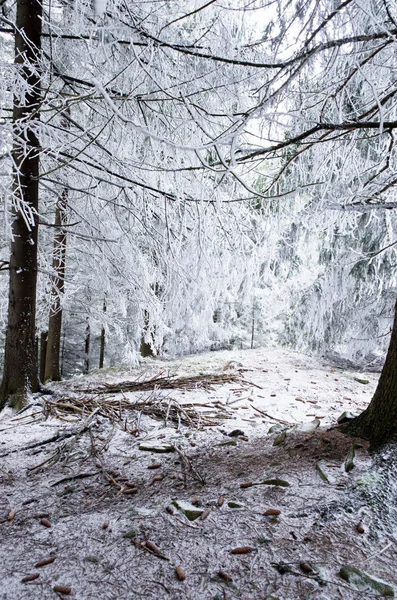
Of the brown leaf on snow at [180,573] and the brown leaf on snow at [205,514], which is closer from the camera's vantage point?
the brown leaf on snow at [180,573]

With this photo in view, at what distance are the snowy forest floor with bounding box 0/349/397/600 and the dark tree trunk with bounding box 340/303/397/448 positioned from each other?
12 centimetres

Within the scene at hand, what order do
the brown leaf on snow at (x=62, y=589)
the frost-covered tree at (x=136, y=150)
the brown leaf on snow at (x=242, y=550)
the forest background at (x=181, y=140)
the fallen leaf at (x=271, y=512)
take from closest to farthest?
the brown leaf on snow at (x=62, y=589) → the brown leaf on snow at (x=242, y=550) → the fallen leaf at (x=271, y=512) → the forest background at (x=181, y=140) → the frost-covered tree at (x=136, y=150)

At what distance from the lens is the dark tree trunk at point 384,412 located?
226cm

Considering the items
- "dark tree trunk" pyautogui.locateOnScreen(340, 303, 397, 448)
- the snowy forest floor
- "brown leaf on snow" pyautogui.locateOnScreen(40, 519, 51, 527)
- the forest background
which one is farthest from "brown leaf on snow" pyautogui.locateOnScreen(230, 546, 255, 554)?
the forest background

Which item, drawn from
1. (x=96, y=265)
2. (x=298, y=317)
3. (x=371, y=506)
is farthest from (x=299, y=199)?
(x=371, y=506)

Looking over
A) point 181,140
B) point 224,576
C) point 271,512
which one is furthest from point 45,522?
point 181,140

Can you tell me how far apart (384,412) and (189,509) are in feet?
4.58

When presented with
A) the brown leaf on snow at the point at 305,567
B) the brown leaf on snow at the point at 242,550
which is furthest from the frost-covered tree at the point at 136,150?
the brown leaf on snow at the point at 305,567

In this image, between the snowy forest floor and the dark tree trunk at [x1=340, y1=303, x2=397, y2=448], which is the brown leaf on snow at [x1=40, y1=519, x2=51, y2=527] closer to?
the snowy forest floor

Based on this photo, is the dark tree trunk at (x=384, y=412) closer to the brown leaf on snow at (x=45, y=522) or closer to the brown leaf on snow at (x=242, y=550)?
the brown leaf on snow at (x=242, y=550)

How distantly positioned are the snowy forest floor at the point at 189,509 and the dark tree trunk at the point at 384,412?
117 millimetres

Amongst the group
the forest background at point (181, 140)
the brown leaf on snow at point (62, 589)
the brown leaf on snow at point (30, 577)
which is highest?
the forest background at point (181, 140)

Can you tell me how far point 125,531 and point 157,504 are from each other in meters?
0.26

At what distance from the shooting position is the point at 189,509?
184 cm
